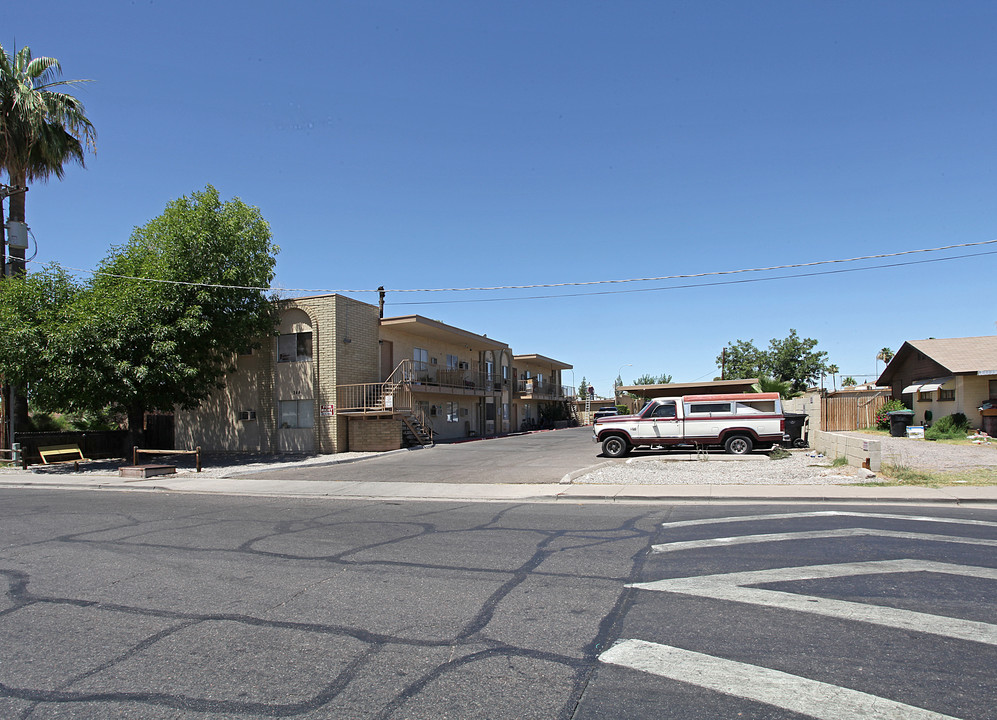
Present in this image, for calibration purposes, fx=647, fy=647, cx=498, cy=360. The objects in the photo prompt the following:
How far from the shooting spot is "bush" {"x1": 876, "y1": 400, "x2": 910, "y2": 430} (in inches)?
1149

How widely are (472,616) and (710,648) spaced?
1892mm

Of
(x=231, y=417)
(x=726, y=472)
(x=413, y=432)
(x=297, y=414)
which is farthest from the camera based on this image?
(x=231, y=417)

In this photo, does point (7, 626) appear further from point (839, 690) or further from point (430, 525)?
point (839, 690)

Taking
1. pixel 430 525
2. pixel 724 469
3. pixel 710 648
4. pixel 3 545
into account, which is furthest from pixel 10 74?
pixel 710 648

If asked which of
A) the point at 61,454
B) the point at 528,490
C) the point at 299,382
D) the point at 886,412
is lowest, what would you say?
the point at 528,490

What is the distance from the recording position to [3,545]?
27.9 feet

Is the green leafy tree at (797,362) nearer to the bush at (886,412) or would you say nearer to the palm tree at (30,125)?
the bush at (886,412)

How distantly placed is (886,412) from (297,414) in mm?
26287

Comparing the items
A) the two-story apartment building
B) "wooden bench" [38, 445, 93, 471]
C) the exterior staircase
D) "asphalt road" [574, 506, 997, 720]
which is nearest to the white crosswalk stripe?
"asphalt road" [574, 506, 997, 720]

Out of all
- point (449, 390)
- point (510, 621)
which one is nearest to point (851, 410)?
point (449, 390)

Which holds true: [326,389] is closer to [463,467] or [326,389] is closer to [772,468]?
[463,467]

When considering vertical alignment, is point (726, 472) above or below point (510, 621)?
below

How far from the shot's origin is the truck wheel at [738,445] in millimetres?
20078

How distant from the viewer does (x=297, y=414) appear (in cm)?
2678
